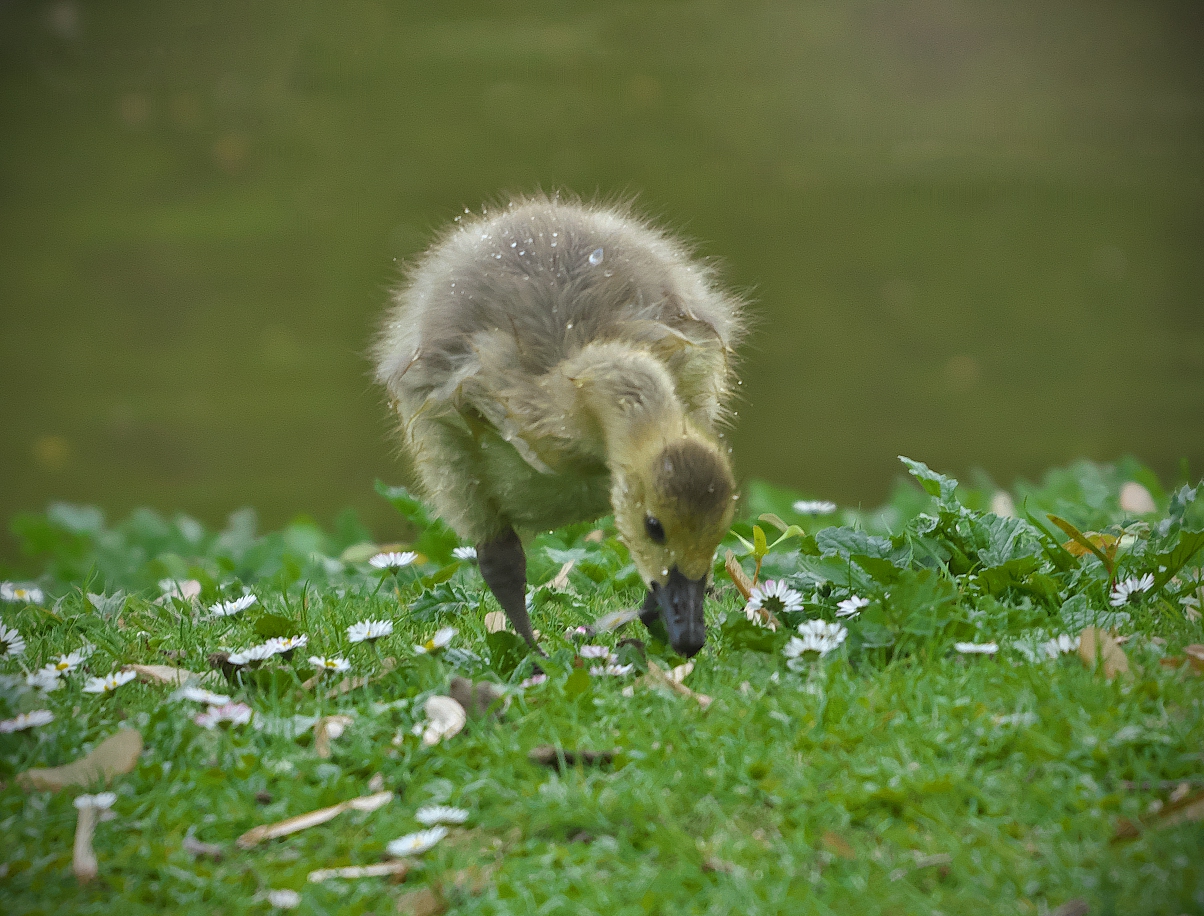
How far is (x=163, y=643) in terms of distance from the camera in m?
2.97

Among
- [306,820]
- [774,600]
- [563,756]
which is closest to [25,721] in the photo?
[306,820]

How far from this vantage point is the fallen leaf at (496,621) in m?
3.08

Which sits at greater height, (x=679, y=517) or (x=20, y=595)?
(x=20, y=595)

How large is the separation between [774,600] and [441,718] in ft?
3.22

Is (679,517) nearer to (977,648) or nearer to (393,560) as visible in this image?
Result: (977,648)

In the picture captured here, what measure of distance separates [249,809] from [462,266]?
161 centimetres

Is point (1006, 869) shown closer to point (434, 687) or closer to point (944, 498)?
point (434, 687)

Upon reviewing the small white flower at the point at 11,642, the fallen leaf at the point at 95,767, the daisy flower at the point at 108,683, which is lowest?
the fallen leaf at the point at 95,767

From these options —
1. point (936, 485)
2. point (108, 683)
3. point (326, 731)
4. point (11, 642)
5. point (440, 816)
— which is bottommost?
point (440, 816)

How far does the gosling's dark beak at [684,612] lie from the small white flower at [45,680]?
4.64ft

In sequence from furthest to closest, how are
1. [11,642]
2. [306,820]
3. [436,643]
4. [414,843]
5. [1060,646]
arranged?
[11,642] < [436,643] < [1060,646] < [306,820] < [414,843]

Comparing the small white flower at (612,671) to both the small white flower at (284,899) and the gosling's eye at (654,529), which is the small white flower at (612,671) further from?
the small white flower at (284,899)

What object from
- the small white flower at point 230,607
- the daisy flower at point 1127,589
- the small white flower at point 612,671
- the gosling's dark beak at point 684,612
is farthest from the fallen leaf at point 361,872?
the daisy flower at point 1127,589

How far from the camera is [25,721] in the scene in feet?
7.39
